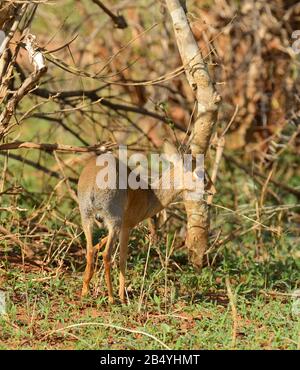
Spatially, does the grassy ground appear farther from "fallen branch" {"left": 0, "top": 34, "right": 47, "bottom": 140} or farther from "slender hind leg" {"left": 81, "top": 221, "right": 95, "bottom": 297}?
"fallen branch" {"left": 0, "top": 34, "right": 47, "bottom": 140}

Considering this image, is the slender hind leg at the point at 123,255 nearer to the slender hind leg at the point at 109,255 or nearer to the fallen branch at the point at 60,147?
the slender hind leg at the point at 109,255

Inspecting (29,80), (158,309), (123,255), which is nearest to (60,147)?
(29,80)

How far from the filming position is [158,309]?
4.62 metres

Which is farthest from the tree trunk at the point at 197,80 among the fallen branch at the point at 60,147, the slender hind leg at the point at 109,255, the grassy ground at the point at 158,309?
the slender hind leg at the point at 109,255

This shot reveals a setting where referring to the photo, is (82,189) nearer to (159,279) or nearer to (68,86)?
(159,279)

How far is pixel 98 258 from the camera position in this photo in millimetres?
5359

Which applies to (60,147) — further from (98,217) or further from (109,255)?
(109,255)

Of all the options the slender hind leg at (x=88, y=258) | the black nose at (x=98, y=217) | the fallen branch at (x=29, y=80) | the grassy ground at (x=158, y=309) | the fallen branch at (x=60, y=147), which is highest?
the fallen branch at (x=29, y=80)

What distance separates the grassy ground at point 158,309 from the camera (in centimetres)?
414

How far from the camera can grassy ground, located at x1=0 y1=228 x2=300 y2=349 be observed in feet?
13.6

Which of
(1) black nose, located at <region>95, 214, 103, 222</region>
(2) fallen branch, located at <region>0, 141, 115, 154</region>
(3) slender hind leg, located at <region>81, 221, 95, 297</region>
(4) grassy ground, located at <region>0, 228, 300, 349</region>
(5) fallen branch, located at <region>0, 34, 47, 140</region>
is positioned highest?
(5) fallen branch, located at <region>0, 34, 47, 140</region>

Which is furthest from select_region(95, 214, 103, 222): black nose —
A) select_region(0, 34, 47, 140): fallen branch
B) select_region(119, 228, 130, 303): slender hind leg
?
select_region(0, 34, 47, 140): fallen branch
